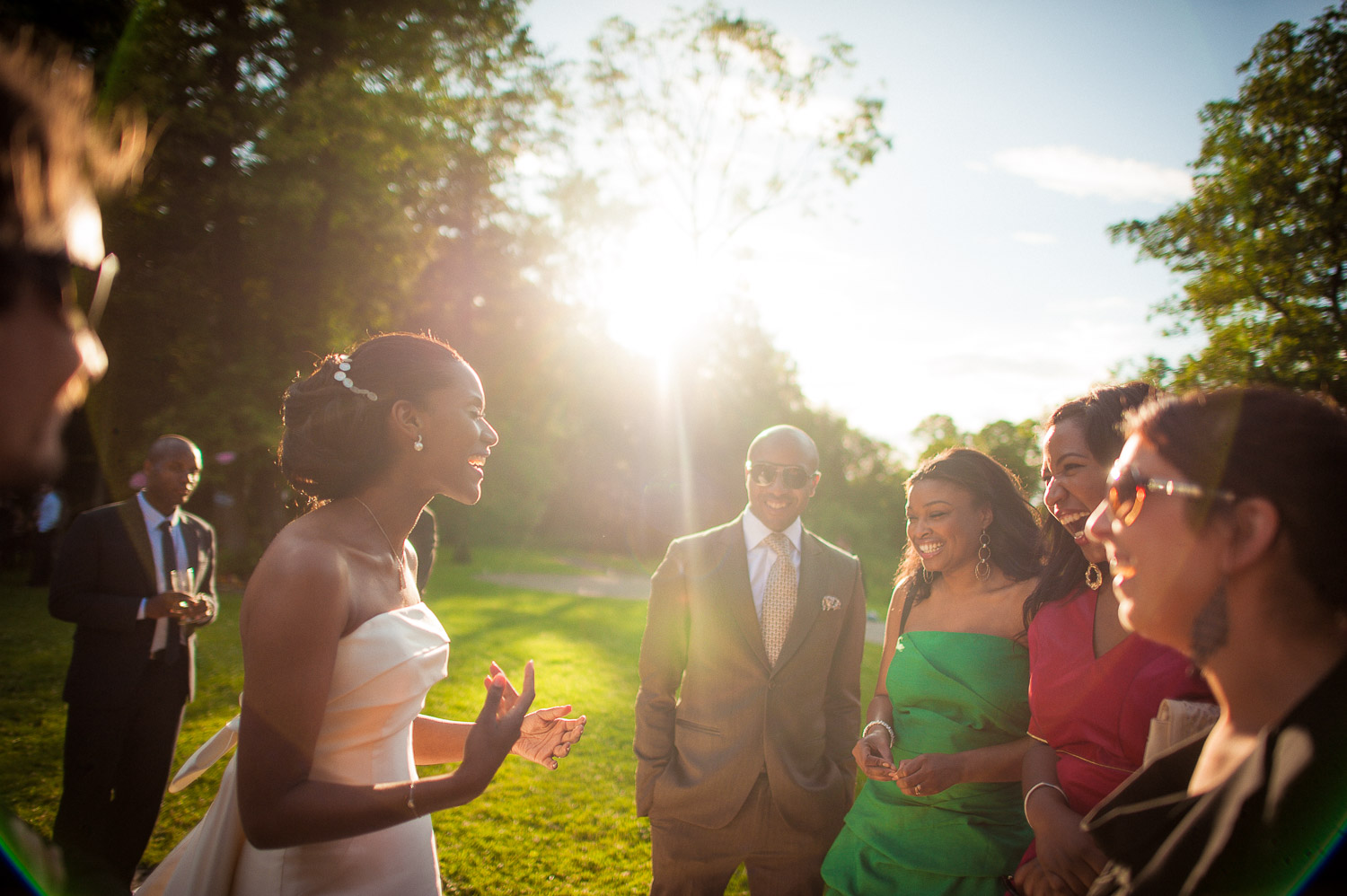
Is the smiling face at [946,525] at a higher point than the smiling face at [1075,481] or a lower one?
lower

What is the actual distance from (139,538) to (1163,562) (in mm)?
6533

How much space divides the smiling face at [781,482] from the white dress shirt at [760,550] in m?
0.04

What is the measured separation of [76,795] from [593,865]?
3.75m

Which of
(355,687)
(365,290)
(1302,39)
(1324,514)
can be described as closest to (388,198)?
(365,290)

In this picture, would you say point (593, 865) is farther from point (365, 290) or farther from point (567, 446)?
point (567, 446)

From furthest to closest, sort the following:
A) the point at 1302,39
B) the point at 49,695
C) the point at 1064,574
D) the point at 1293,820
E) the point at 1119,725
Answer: the point at 1302,39, the point at 49,695, the point at 1064,574, the point at 1119,725, the point at 1293,820

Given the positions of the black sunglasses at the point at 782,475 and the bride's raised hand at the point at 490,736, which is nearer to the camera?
the bride's raised hand at the point at 490,736

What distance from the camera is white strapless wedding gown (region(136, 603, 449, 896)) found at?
218 cm

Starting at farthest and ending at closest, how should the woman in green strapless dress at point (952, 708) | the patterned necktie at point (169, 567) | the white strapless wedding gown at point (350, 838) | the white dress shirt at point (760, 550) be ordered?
the patterned necktie at point (169, 567)
the white dress shirt at point (760, 550)
the woman in green strapless dress at point (952, 708)
the white strapless wedding gown at point (350, 838)

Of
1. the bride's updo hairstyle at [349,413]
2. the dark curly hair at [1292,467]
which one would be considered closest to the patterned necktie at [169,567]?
the bride's updo hairstyle at [349,413]

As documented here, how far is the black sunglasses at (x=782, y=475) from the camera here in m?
4.47

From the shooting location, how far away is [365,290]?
1961 centimetres

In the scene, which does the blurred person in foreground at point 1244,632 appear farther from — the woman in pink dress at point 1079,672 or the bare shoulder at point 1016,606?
the bare shoulder at point 1016,606

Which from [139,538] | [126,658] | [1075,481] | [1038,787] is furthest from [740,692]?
[139,538]
